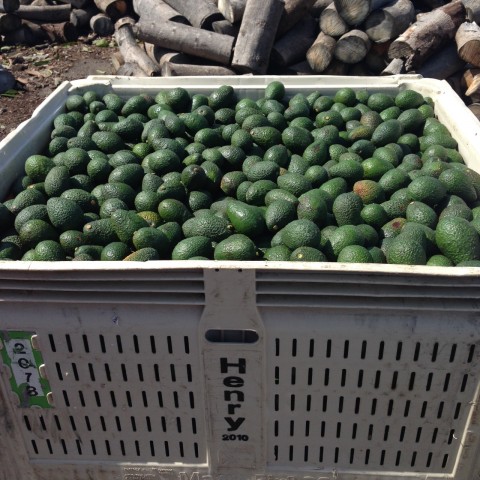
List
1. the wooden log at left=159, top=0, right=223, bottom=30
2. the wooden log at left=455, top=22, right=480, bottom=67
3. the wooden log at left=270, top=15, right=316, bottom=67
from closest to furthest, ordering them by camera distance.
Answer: the wooden log at left=455, top=22, right=480, bottom=67
the wooden log at left=270, top=15, right=316, bottom=67
the wooden log at left=159, top=0, right=223, bottom=30

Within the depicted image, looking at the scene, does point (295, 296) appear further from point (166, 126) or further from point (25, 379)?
point (166, 126)

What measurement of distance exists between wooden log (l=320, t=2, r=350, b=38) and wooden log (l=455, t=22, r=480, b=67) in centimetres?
162

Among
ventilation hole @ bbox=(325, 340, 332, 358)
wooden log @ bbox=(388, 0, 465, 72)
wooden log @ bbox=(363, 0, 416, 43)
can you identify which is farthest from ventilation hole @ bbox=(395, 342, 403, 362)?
wooden log @ bbox=(363, 0, 416, 43)

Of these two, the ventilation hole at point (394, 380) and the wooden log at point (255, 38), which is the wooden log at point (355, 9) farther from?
the ventilation hole at point (394, 380)

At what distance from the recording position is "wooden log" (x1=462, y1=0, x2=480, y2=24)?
7.83m

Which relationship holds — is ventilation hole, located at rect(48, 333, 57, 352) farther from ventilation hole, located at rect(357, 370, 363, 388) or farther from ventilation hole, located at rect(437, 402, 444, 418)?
ventilation hole, located at rect(437, 402, 444, 418)

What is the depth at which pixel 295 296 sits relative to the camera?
2271mm

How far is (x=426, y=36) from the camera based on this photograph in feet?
25.5

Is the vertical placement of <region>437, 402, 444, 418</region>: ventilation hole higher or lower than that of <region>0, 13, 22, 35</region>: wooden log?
higher

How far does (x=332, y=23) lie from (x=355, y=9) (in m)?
0.39

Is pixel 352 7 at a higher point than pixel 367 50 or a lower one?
higher

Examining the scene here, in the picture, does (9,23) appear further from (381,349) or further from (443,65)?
(381,349)

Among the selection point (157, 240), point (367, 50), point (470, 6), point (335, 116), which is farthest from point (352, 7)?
point (157, 240)

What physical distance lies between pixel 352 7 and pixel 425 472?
6.94 m
